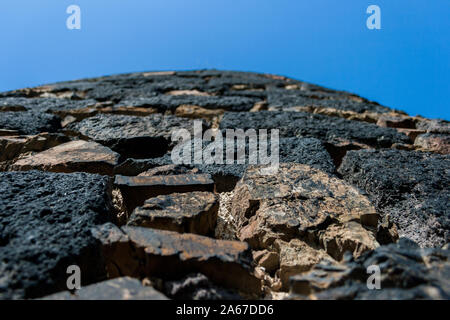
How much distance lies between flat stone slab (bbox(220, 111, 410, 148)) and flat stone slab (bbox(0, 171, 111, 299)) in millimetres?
1148

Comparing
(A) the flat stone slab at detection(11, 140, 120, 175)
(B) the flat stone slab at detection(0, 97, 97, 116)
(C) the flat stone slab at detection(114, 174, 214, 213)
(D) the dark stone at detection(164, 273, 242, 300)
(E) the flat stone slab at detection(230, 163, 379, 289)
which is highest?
(B) the flat stone slab at detection(0, 97, 97, 116)

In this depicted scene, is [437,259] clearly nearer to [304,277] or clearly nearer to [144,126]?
Answer: [304,277]

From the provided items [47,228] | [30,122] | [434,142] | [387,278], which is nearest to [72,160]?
[47,228]

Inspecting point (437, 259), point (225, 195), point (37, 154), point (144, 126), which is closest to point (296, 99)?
point (144, 126)

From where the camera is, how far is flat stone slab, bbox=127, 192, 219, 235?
1032 mm

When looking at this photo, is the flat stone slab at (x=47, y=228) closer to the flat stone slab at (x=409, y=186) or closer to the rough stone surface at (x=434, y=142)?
the flat stone slab at (x=409, y=186)

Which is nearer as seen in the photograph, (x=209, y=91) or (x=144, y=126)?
Answer: (x=144, y=126)

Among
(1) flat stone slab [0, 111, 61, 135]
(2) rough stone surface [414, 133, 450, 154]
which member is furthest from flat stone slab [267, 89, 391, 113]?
(1) flat stone slab [0, 111, 61, 135]

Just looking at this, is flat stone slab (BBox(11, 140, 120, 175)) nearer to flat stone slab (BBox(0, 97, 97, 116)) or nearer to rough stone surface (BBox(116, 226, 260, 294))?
rough stone surface (BBox(116, 226, 260, 294))

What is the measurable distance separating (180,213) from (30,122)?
5.08 ft

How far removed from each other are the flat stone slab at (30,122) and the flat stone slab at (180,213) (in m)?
1.31

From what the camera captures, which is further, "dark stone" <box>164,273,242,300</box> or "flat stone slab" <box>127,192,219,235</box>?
"flat stone slab" <box>127,192,219,235</box>
